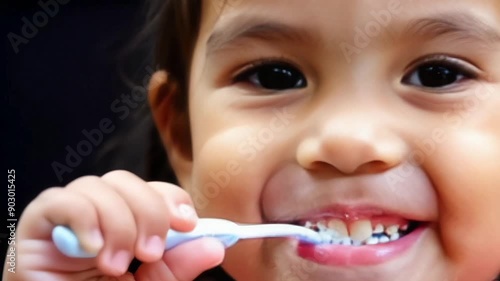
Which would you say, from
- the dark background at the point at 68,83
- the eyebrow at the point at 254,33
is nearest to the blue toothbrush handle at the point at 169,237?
the eyebrow at the point at 254,33

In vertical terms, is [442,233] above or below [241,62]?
below

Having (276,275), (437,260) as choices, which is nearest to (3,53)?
(276,275)

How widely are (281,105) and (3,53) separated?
606 millimetres

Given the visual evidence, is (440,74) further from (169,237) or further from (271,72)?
(169,237)

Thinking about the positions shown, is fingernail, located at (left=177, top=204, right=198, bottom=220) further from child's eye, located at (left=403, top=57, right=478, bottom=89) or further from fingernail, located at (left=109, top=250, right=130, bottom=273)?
child's eye, located at (left=403, top=57, right=478, bottom=89)

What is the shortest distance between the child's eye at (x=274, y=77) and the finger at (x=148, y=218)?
219 mm

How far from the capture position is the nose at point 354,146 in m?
0.66

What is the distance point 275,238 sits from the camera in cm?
74

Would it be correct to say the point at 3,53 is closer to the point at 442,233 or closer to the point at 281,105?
the point at 281,105

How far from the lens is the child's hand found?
572 mm

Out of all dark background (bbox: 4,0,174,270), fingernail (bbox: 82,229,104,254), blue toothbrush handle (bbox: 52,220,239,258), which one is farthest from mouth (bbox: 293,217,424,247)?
dark background (bbox: 4,0,174,270)

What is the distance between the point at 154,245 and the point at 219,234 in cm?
7

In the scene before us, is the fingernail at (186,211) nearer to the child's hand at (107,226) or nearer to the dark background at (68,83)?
the child's hand at (107,226)

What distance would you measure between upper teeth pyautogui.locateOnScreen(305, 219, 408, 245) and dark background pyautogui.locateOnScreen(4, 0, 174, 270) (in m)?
0.53
